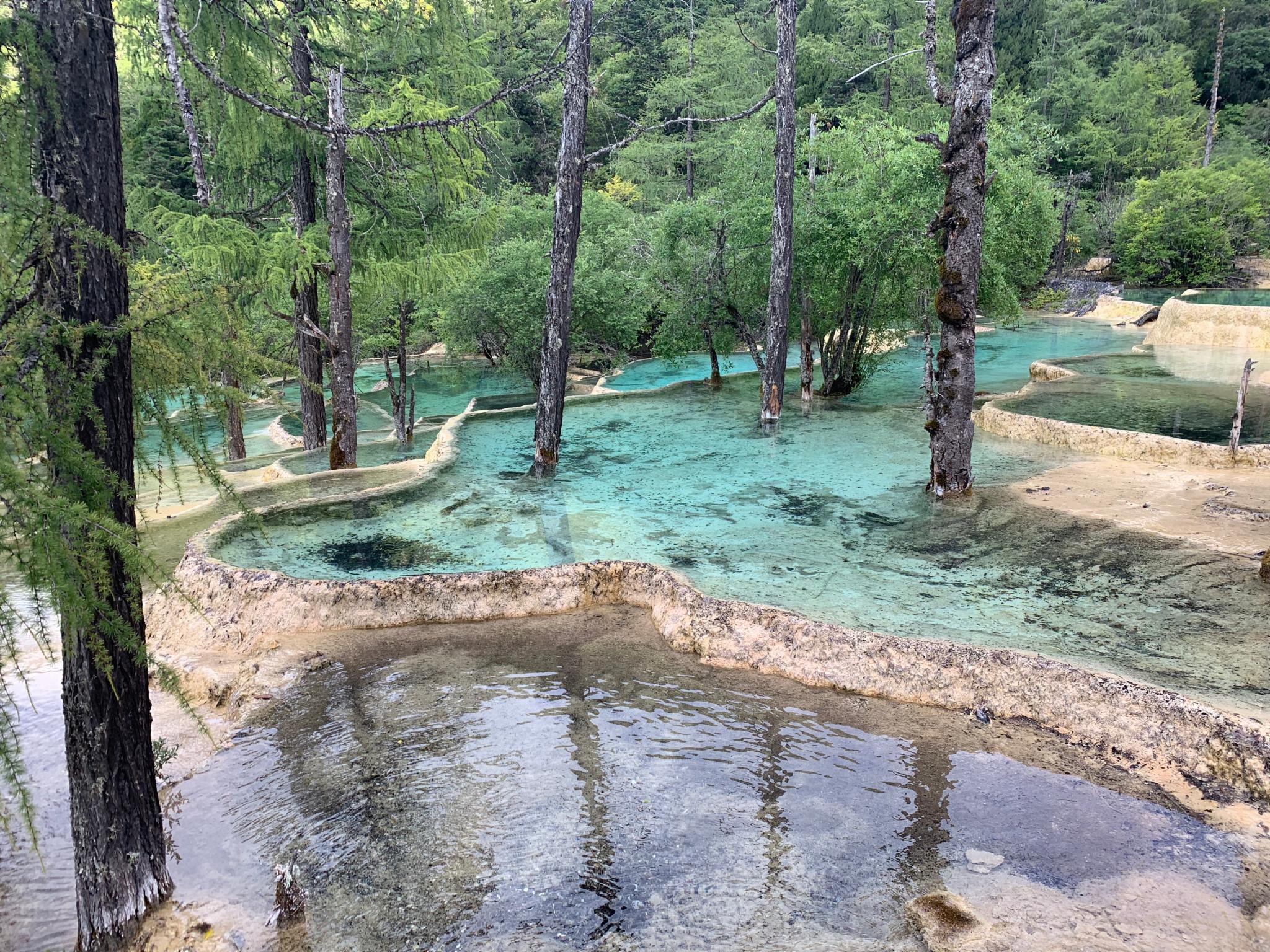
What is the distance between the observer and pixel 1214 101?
41094mm

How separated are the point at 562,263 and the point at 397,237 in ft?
10.3

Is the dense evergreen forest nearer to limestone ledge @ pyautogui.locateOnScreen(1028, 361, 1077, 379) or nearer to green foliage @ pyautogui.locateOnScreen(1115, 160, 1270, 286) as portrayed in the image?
green foliage @ pyautogui.locateOnScreen(1115, 160, 1270, 286)

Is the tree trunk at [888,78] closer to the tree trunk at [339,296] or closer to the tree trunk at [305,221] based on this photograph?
the tree trunk at [305,221]

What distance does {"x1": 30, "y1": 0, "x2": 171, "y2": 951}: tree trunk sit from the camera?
3.65 metres

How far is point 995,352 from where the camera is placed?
2708cm

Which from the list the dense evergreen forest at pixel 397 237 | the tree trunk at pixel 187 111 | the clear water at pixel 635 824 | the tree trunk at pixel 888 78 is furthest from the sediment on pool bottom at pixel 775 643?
the tree trunk at pixel 888 78

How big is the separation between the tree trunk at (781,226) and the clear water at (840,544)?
127 cm

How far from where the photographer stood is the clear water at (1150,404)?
13.7 meters

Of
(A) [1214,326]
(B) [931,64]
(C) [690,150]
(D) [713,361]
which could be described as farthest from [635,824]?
(C) [690,150]

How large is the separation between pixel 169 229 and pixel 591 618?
846 cm

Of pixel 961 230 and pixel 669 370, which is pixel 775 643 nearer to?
pixel 961 230

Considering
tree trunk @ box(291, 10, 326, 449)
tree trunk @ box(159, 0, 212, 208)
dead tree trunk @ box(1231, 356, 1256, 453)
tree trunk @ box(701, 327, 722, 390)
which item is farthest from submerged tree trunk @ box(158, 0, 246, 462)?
dead tree trunk @ box(1231, 356, 1256, 453)

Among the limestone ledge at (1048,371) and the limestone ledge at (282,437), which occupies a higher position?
the limestone ledge at (1048,371)

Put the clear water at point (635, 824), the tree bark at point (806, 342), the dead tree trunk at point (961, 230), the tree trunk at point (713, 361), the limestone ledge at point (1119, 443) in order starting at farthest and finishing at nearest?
the tree trunk at point (713, 361) → the tree bark at point (806, 342) → the limestone ledge at point (1119, 443) → the dead tree trunk at point (961, 230) → the clear water at point (635, 824)
